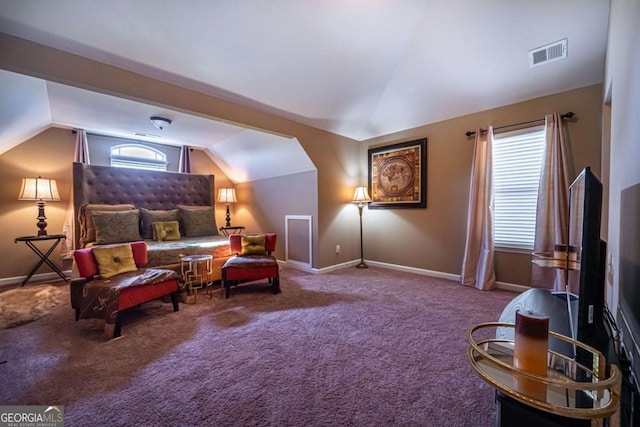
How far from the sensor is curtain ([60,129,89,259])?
12.4 feet

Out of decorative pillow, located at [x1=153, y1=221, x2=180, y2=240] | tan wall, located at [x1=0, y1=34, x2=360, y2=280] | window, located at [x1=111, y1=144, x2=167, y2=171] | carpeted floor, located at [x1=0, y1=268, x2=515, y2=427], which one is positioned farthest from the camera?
window, located at [x1=111, y1=144, x2=167, y2=171]

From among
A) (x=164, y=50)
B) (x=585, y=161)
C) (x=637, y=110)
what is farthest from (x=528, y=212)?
(x=164, y=50)

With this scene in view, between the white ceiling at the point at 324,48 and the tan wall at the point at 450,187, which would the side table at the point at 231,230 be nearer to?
the white ceiling at the point at 324,48

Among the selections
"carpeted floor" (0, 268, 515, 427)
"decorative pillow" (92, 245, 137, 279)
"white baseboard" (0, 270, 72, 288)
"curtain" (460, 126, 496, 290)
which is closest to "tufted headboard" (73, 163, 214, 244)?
"white baseboard" (0, 270, 72, 288)

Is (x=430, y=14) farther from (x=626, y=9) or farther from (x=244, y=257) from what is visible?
(x=244, y=257)

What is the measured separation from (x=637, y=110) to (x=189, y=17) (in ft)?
9.48

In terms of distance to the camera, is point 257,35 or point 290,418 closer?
point 290,418

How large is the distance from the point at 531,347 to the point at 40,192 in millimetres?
5420

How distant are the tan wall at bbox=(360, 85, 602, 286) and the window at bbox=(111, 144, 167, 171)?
401 cm

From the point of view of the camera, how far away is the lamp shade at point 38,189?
341 centimetres

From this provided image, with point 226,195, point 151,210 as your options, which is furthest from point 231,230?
point 151,210

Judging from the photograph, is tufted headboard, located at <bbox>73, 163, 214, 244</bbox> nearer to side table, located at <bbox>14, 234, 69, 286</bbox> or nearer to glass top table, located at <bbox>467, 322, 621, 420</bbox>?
side table, located at <bbox>14, 234, 69, 286</bbox>

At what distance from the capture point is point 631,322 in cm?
87

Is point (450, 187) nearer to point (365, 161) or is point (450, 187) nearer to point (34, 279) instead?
point (365, 161)
